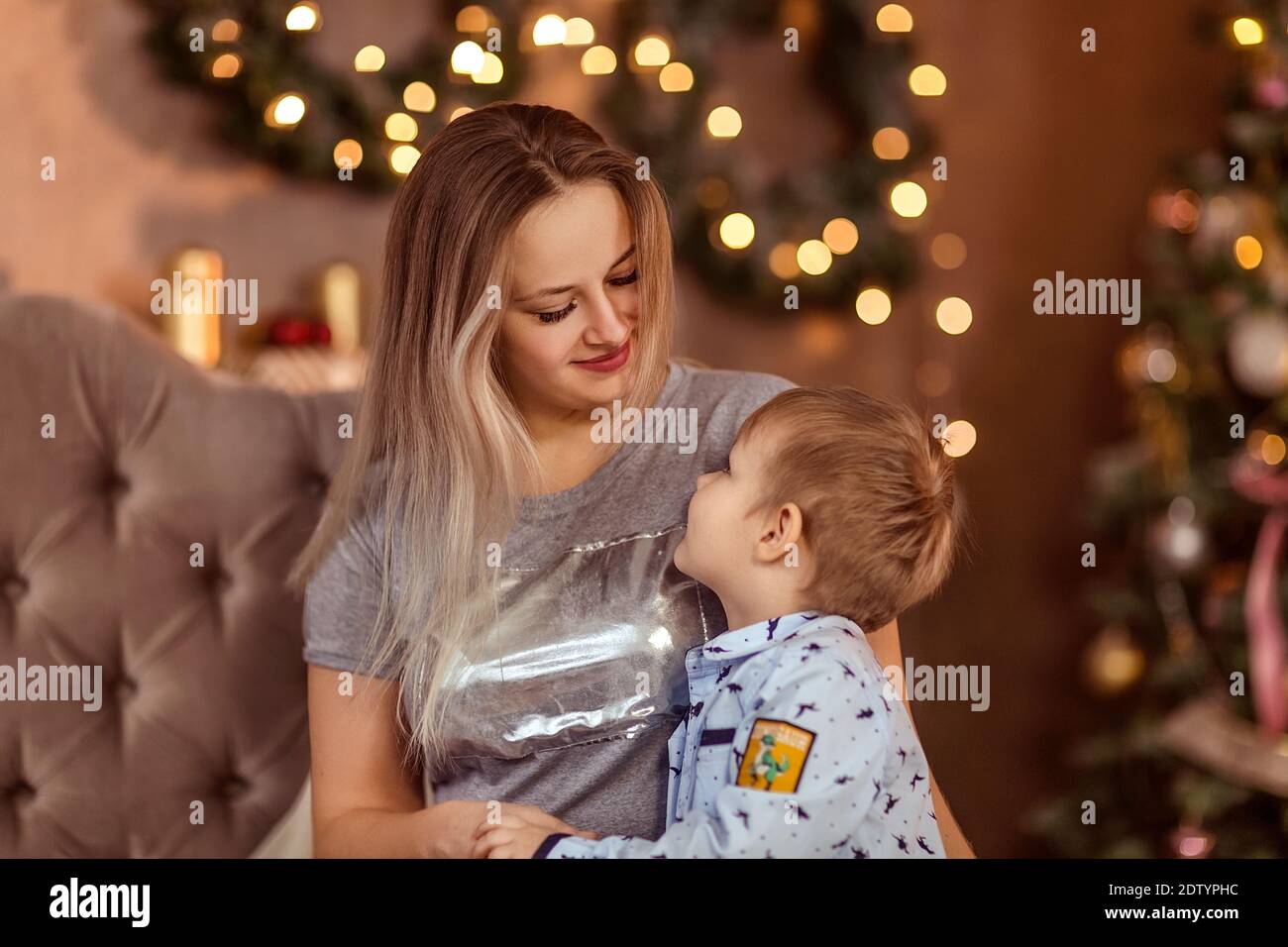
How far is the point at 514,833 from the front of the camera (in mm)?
1121

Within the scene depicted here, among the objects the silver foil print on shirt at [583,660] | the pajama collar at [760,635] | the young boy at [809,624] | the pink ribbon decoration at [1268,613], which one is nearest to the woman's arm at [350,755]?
the silver foil print on shirt at [583,660]

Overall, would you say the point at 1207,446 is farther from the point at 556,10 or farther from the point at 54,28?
the point at 54,28

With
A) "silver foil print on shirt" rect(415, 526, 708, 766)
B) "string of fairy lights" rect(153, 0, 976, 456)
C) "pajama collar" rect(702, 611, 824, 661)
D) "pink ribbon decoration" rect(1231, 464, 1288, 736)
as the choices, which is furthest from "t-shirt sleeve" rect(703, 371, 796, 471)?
"string of fairy lights" rect(153, 0, 976, 456)

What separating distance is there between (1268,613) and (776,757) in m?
1.36

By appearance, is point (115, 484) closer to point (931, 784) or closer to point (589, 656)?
point (589, 656)

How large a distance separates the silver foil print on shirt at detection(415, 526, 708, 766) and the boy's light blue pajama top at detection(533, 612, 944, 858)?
0.19ft

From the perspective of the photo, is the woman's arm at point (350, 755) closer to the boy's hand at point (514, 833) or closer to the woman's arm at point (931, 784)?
the boy's hand at point (514, 833)

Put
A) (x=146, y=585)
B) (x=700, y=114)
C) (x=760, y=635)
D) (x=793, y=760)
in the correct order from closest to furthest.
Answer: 1. (x=793, y=760)
2. (x=760, y=635)
3. (x=146, y=585)
4. (x=700, y=114)

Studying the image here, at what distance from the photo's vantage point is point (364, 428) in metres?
1.32

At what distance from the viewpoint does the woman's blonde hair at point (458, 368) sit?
122 centimetres

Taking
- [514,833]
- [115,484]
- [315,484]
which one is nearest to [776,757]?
[514,833]

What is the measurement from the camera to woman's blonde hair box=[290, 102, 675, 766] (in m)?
1.22

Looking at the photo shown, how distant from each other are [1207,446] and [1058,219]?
2.76 feet

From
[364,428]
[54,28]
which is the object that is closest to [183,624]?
[364,428]
